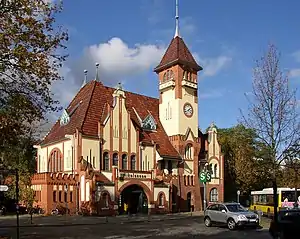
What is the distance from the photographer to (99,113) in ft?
168

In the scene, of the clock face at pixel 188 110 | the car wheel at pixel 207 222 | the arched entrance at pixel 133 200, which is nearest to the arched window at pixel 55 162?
the arched entrance at pixel 133 200

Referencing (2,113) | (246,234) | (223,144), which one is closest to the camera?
(2,113)

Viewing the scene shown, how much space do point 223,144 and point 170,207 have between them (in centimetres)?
2214

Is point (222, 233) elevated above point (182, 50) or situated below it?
below

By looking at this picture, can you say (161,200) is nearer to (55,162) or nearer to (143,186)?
(143,186)

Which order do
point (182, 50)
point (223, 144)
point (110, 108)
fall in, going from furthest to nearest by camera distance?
1. point (223, 144)
2. point (182, 50)
3. point (110, 108)

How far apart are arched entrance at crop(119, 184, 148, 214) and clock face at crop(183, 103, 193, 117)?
13714 millimetres

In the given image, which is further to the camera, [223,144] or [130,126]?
[223,144]

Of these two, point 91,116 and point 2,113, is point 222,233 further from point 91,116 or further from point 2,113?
point 91,116

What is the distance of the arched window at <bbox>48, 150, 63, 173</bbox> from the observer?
5000 centimetres

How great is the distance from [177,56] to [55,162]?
67.4 feet

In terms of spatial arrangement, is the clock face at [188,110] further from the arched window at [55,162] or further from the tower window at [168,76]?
the arched window at [55,162]

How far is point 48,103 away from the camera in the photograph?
53.6ft

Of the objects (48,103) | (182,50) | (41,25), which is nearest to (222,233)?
(48,103)
